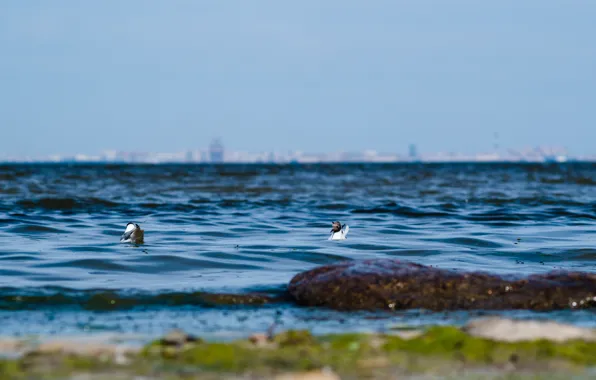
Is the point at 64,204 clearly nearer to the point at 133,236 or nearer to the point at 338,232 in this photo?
the point at 133,236

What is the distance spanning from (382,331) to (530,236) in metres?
9.01

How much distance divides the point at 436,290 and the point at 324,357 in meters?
2.77

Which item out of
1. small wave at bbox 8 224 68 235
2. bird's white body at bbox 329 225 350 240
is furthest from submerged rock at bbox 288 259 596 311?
small wave at bbox 8 224 68 235

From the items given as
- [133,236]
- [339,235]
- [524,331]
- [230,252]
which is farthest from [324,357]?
[339,235]

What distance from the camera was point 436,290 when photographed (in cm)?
765

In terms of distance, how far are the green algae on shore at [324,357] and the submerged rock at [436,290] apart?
6.08ft

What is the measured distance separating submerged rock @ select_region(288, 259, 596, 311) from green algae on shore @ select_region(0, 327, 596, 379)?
6.08ft

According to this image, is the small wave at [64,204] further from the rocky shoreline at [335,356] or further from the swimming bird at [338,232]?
the rocky shoreline at [335,356]

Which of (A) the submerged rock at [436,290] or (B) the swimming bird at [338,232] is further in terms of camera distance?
(B) the swimming bird at [338,232]

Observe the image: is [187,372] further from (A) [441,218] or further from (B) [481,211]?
(B) [481,211]

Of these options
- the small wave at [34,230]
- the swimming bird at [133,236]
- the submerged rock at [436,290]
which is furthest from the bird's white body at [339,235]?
the submerged rock at [436,290]

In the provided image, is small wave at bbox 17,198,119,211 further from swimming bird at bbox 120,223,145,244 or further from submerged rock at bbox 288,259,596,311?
submerged rock at bbox 288,259,596,311

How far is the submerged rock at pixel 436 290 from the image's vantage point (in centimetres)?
747

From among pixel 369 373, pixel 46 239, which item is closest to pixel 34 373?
pixel 369 373
